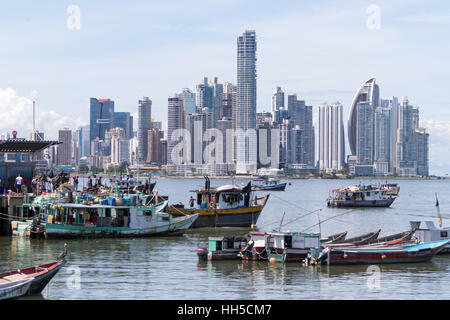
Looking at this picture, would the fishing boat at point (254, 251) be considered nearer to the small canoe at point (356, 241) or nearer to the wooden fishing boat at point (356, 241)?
the wooden fishing boat at point (356, 241)

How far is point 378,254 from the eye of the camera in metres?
43.1

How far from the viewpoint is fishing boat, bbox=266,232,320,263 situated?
43.0 metres

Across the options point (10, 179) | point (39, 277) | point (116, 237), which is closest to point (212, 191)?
point (116, 237)

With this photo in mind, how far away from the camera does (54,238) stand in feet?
174

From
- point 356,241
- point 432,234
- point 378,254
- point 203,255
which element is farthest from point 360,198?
point 203,255

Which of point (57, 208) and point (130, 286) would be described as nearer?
point (130, 286)

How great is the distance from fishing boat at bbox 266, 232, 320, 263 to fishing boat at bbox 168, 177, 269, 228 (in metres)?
20.7

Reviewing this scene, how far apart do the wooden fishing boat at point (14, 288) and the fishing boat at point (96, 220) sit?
2206 centimetres

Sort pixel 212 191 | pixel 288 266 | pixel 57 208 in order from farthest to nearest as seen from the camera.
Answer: pixel 212 191, pixel 57 208, pixel 288 266

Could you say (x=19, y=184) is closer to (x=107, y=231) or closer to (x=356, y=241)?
(x=107, y=231)
